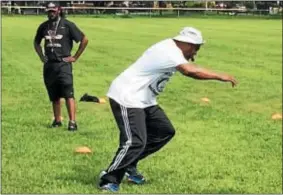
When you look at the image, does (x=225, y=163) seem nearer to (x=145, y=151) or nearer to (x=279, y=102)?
(x=145, y=151)

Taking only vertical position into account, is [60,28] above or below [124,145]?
above

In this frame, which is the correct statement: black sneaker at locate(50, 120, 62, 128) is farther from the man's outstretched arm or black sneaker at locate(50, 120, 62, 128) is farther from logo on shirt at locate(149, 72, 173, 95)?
the man's outstretched arm

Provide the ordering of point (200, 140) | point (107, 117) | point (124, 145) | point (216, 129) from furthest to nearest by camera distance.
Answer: point (107, 117), point (216, 129), point (200, 140), point (124, 145)

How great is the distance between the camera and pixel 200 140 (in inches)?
390

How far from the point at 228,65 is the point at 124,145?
49.7 ft

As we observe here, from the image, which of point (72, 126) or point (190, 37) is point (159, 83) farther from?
point (72, 126)

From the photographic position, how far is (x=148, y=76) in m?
6.73

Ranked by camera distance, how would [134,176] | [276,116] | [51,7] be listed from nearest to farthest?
[134,176] < [51,7] < [276,116]

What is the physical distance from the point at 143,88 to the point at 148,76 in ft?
0.41

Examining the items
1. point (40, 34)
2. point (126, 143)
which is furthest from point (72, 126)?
point (126, 143)

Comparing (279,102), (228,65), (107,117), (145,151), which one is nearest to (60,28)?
(107,117)

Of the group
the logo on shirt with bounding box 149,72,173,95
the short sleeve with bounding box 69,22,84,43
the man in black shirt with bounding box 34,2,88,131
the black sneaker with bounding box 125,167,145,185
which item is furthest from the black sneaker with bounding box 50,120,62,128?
the logo on shirt with bounding box 149,72,173,95

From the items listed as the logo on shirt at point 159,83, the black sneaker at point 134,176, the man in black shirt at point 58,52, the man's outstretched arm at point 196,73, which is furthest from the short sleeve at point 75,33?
the man's outstretched arm at point 196,73

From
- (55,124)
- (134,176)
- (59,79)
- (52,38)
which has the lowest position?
(55,124)
